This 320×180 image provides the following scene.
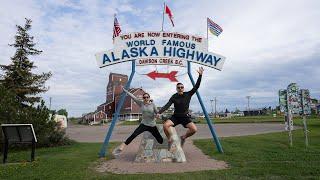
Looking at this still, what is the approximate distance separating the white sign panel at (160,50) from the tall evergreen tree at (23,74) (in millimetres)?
19256

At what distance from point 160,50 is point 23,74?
67.4ft

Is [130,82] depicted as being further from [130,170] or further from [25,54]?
[25,54]

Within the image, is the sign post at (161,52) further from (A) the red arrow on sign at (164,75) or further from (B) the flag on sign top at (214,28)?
(B) the flag on sign top at (214,28)

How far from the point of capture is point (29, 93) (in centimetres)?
3123

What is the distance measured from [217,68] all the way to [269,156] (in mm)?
3610

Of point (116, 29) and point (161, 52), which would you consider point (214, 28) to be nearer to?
point (161, 52)

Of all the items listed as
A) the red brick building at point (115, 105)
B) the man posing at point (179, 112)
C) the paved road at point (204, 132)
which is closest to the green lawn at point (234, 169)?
the man posing at point (179, 112)

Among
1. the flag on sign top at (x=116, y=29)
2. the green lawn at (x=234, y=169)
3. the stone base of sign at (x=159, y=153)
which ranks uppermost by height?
the flag on sign top at (x=116, y=29)

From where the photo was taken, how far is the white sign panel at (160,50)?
12.8m

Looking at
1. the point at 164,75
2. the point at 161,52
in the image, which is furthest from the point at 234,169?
the point at 161,52

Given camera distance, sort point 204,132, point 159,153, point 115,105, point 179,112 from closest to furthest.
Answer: point 159,153 < point 179,112 < point 204,132 < point 115,105

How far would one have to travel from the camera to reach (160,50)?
12.9 m

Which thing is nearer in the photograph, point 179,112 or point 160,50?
point 179,112

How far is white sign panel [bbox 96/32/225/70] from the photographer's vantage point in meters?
12.8
